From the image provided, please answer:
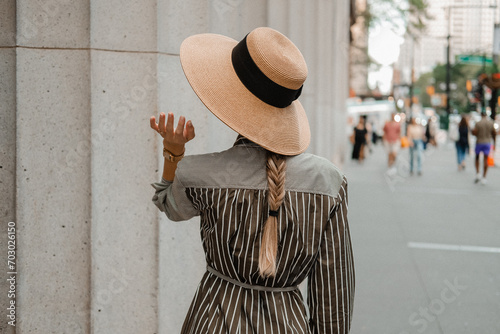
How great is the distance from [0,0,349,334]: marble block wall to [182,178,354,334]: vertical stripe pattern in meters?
1.43

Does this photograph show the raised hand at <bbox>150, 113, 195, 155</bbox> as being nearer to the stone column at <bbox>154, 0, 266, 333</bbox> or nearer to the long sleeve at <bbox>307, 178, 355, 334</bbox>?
the long sleeve at <bbox>307, 178, 355, 334</bbox>

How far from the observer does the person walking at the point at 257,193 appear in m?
1.82

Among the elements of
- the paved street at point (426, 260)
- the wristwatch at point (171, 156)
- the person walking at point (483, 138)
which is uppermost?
the person walking at point (483, 138)

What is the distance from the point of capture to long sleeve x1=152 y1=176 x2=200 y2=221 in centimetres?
192

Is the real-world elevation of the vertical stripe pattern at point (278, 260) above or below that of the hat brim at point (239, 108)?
below

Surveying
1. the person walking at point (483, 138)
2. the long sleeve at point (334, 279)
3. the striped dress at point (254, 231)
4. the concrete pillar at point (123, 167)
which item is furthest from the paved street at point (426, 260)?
the striped dress at point (254, 231)

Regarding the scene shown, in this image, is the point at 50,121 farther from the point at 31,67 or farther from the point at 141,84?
the point at 141,84

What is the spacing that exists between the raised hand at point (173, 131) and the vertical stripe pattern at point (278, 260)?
0.57 ft

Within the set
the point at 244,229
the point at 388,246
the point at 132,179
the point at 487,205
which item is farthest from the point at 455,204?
the point at 244,229

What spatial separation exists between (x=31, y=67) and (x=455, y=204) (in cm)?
960

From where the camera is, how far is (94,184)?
3268 mm

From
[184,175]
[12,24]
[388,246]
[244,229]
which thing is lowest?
[388,246]

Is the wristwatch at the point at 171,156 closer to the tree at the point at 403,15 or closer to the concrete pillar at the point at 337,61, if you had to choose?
the concrete pillar at the point at 337,61

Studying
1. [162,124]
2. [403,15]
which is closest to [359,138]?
[403,15]
